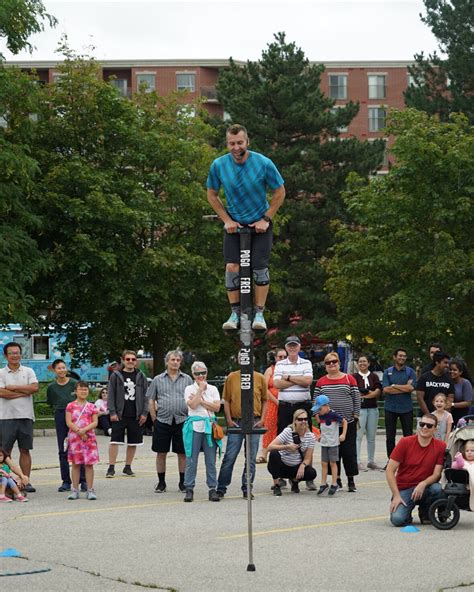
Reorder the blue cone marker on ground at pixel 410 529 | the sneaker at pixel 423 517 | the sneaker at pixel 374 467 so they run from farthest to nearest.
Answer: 1. the sneaker at pixel 374 467
2. the sneaker at pixel 423 517
3. the blue cone marker on ground at pixel 410 529

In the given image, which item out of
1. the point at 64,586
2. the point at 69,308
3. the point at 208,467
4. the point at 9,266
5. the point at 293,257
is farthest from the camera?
the point at 293,257

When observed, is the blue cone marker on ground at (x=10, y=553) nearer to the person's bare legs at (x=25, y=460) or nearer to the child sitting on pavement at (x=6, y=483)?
the child sitting on pavement at (x=6, y=483)

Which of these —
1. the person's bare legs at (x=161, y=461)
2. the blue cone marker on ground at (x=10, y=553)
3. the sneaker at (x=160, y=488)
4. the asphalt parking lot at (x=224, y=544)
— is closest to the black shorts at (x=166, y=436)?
the person's bare legs at (x=161, y=461)

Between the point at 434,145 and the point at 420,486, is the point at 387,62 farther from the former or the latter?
the point at 420,486

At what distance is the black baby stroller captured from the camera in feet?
46.0

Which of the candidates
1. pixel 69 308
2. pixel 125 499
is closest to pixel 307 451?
pixel 125 499

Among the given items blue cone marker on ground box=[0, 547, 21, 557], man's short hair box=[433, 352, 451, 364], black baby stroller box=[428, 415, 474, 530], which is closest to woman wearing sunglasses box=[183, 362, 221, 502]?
black baby stroller box=[428, 415, 474, 530]

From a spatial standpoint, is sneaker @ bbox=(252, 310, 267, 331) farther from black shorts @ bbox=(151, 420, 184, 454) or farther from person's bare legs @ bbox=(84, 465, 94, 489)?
black shorts @ bbox=(151, 420, 184, 454)

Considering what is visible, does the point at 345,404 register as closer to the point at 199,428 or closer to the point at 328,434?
the point at 328,434

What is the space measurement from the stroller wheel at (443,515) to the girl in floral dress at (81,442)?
5.26m

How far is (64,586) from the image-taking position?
1022cm

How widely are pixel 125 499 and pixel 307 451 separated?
8.72 ft

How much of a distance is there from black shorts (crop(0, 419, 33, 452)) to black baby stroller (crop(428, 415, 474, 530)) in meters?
6.40

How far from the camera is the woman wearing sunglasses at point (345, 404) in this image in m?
18.2
